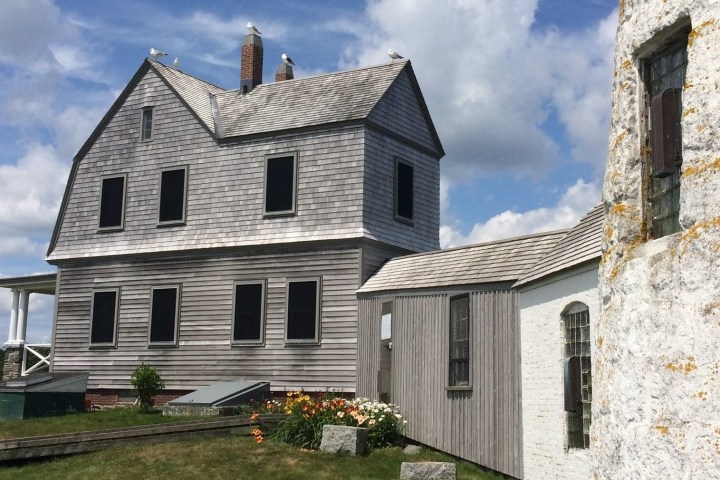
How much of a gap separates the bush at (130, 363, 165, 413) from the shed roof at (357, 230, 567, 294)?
6.06 m

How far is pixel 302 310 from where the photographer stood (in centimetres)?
2067

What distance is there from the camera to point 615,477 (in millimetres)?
4445

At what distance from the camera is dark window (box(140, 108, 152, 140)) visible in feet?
79.2

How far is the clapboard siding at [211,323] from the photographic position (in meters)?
20.0

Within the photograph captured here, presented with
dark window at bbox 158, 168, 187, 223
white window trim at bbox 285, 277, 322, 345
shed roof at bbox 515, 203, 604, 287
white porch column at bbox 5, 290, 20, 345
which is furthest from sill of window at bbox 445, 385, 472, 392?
white porch column at bbox 5, 290, 20, 345

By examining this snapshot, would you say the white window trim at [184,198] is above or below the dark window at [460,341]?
above

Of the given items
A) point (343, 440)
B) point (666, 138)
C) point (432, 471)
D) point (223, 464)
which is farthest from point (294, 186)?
point (666, 138)

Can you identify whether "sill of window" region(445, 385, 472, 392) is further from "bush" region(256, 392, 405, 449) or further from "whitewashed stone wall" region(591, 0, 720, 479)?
"whitewashed stone wall" region(591, 0, 720, 479)

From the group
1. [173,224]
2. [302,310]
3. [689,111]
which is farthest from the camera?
[173,224]

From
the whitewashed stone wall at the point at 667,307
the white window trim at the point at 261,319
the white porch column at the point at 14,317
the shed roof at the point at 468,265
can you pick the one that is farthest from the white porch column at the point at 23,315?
the whitewashed stone wall at the point at 667,307

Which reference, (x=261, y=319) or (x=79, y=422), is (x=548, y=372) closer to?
(x=261, y=319)

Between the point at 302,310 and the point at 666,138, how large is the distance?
16.3 m

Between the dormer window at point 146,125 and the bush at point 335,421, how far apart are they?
35.2ft

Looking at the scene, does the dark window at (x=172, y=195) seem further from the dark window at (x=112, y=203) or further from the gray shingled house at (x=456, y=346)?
the gray shingled house at (x=456, y=346)
